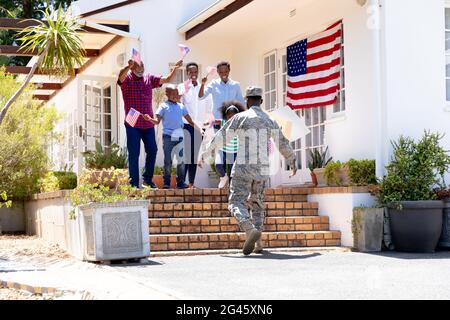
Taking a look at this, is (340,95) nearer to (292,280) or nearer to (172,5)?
(172,5)

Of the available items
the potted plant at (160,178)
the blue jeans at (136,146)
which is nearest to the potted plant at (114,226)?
the blue jeans at (136,146)

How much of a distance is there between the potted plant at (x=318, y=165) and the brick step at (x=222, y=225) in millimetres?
875

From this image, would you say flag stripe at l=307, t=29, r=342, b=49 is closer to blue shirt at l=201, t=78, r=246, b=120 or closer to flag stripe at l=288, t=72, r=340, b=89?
flag stripe at l=288, t=72, r=340, b=89

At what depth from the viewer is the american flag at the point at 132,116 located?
1048cm

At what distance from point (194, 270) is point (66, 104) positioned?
44.1ft

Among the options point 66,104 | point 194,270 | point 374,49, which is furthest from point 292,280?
point 66,104

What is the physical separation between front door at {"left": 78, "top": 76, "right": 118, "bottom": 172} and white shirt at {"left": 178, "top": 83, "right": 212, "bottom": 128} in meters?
3.29

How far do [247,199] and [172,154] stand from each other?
2432mm

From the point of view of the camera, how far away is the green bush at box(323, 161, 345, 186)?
1062 cm

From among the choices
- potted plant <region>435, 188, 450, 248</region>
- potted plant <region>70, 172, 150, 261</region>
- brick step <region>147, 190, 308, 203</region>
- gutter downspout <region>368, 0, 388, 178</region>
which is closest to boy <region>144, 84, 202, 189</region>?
brick step <region>147, 190, 308, 203</region>

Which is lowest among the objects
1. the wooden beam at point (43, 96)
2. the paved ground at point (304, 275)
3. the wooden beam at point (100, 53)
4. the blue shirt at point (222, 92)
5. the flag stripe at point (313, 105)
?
the paved ground at point (304, 275)

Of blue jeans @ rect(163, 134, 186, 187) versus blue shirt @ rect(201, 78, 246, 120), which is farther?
blue shirt @ rect(201, 78, 246, 120)

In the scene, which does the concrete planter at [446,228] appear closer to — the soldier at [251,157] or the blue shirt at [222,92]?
the soldier at [251,157]
